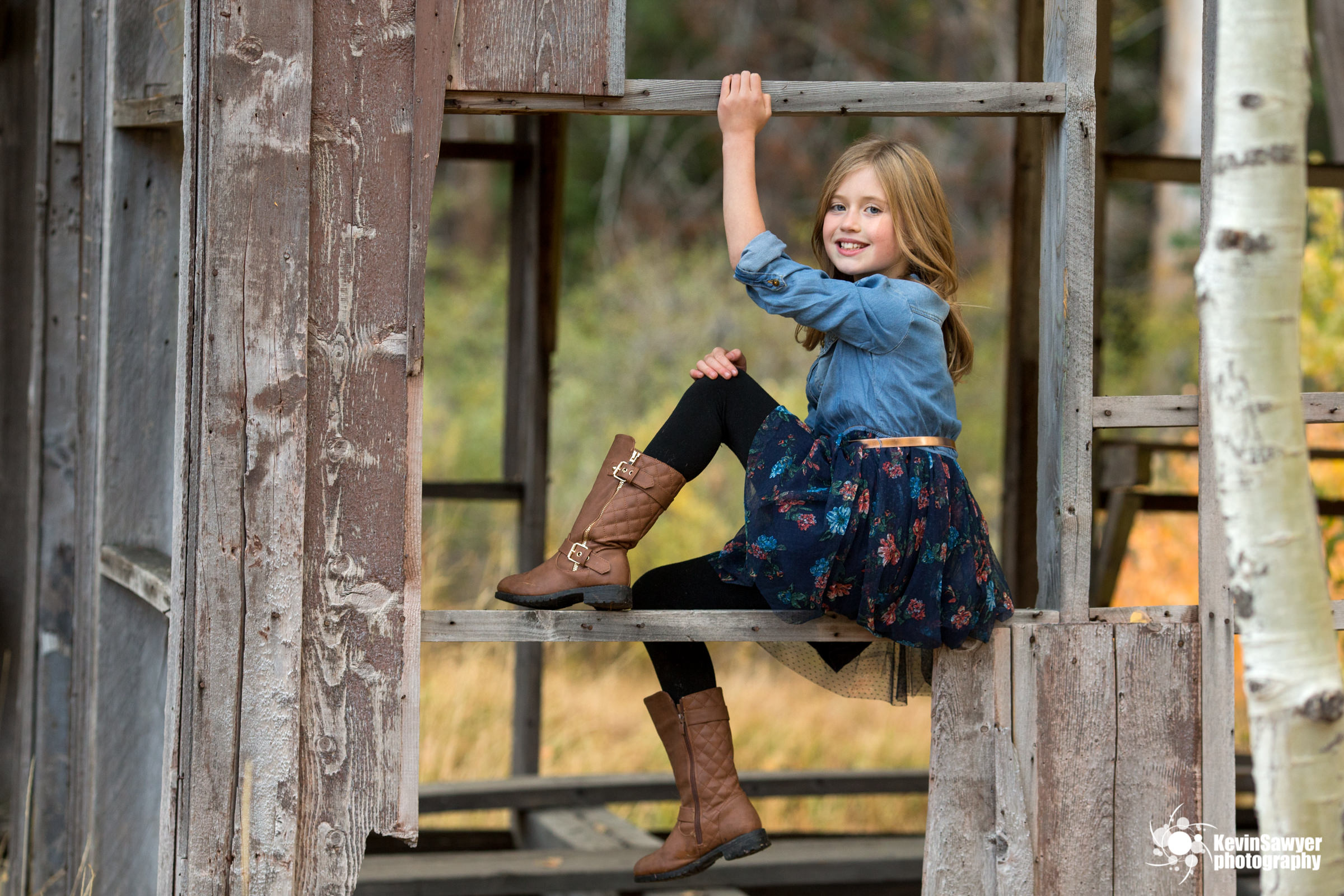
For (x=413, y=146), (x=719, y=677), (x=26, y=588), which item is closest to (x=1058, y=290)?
(x=413, y=146)

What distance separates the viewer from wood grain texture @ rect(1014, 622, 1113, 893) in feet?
9.34

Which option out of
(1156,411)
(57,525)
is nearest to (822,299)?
(1156,411)

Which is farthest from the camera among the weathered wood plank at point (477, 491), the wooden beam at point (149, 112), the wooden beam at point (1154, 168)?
the weathered wood plank at point (477, 491)

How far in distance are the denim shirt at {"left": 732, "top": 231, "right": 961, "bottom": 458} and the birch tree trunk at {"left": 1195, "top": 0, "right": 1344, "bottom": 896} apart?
2.78 feet

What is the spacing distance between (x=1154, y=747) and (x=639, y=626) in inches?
43.9

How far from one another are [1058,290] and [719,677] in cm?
565

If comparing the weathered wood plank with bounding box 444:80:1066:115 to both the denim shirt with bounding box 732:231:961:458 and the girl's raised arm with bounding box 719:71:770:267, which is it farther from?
the denim shirt with bounding box 732:231:961:458

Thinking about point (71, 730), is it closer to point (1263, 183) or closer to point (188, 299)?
point (188, 299)

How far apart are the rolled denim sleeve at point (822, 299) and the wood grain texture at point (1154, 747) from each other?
0.81 metres

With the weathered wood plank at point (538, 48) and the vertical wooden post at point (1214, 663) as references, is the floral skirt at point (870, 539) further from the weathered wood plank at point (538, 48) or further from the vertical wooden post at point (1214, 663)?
the weathered wood plank at point (538, 48)

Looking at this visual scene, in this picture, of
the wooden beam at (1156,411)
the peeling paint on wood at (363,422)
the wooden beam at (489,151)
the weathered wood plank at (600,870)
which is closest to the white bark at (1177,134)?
the wooden beam at (489,151)

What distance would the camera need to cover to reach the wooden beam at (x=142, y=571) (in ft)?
9.71

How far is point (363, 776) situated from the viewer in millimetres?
2756

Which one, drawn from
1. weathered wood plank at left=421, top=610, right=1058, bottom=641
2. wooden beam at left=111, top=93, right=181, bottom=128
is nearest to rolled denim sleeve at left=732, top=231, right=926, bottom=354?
weathered wood plank at left=421, top=610, right=1058, bottom=641
